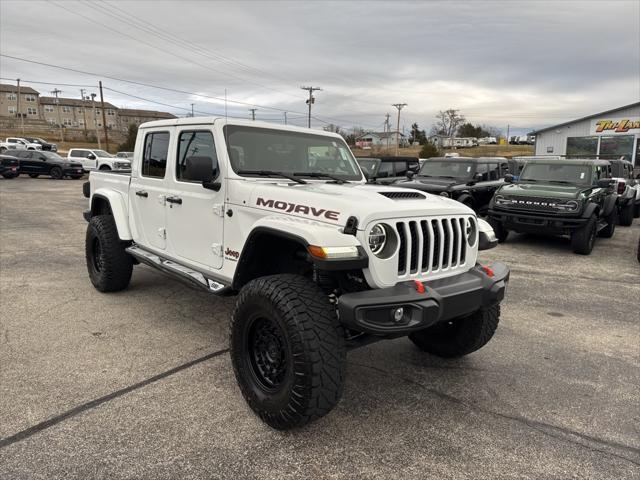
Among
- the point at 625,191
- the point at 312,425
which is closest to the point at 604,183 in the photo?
the point at 625,191

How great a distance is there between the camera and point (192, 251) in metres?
3.95

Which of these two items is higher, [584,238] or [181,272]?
[181,272]

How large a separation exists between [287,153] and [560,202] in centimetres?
631

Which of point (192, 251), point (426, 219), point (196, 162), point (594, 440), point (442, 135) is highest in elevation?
point (442, 135)

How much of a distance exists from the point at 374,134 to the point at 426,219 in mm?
112042

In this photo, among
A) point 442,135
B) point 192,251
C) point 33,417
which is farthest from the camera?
point 442,135

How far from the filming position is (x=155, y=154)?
177 inches

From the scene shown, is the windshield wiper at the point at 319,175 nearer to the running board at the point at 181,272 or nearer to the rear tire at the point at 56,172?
the running board at the point at 181,272

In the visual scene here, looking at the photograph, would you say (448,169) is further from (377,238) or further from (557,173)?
(377,238)

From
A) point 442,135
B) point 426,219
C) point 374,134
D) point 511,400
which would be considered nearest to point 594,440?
point 511,400

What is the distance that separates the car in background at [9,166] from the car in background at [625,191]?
1017 inches

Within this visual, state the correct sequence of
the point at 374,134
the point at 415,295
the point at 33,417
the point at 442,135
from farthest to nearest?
the point at 374,134 → the point at 442,135 → the point at 33,417 → the point at 415,295

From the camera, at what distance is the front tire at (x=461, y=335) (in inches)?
136

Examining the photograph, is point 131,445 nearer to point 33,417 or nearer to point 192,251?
point 33,417
